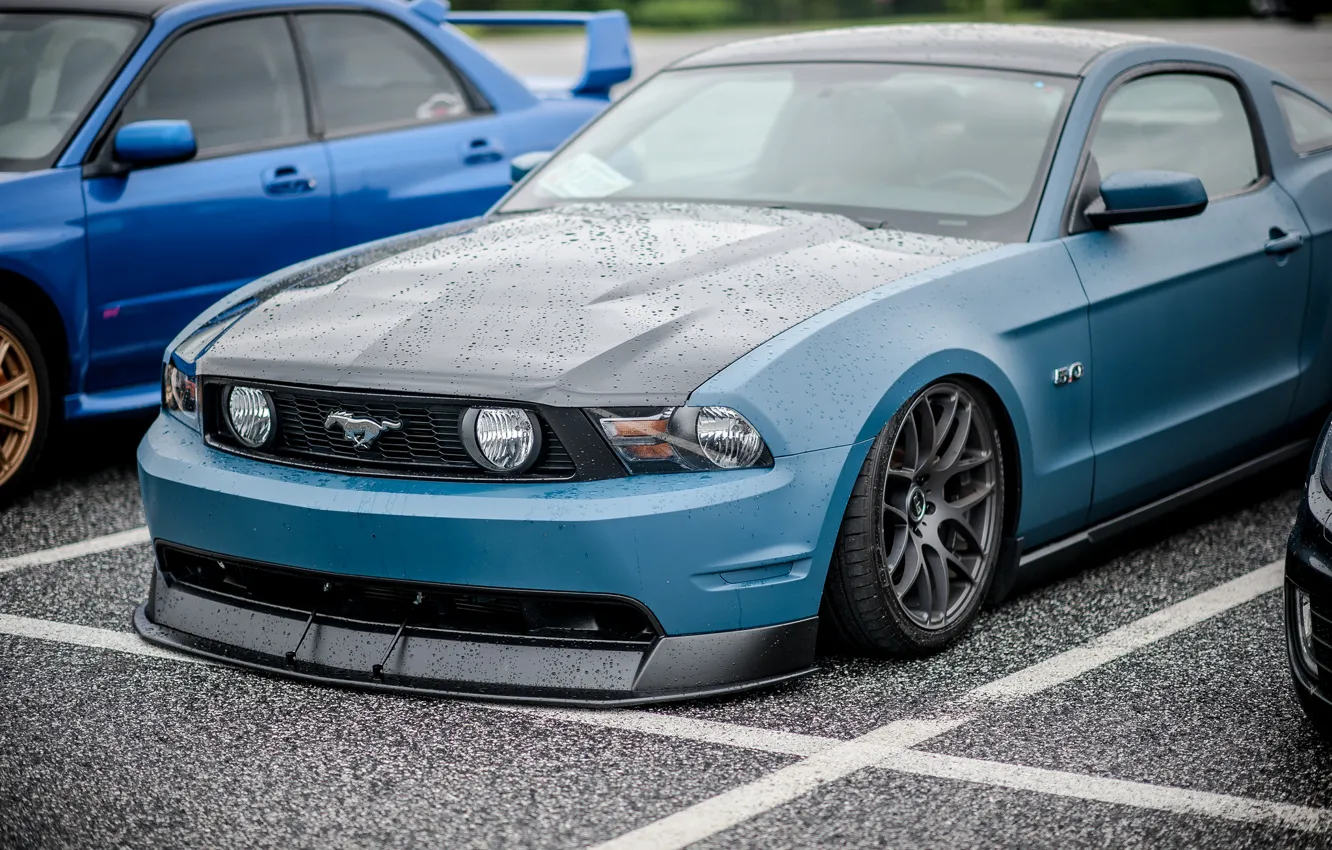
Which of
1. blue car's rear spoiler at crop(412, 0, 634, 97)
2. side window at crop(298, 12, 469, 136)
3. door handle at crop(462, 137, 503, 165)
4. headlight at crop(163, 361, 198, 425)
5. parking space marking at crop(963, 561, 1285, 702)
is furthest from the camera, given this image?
blue car's rear spoiler at crop(412, 0, 634, 97)

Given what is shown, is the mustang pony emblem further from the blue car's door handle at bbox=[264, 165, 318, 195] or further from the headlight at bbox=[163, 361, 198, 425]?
the blue car's door handle at bbox=[264, 165, 318, 195]

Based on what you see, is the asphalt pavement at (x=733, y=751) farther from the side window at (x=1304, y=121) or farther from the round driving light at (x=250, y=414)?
the side window at (x=1304, y=121)

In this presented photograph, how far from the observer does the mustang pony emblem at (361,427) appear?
3.66 m

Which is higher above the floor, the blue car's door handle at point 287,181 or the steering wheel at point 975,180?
the steering wheel at point 975,180

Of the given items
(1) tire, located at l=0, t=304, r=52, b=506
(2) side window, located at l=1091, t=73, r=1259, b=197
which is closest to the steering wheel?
(2) side window, located at l=1091, t=73, r=1259, b=197

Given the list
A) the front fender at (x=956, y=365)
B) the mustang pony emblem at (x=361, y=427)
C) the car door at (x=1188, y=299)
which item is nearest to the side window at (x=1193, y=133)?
the car door at (x=1188, y=299)

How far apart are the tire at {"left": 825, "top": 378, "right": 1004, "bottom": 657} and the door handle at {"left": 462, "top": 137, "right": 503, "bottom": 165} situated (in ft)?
10.3

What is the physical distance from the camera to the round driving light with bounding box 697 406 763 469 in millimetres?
3518

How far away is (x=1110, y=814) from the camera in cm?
320

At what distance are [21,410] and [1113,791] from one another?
145 inches

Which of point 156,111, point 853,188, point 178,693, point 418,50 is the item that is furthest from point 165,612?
point 418,50

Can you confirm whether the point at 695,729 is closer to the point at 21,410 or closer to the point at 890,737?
→ the point at 890,737

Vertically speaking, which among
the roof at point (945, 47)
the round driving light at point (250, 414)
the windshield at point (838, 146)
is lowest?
the round driving light at point (250, 414)

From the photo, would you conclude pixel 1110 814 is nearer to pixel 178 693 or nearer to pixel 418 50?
pixel 178 693
